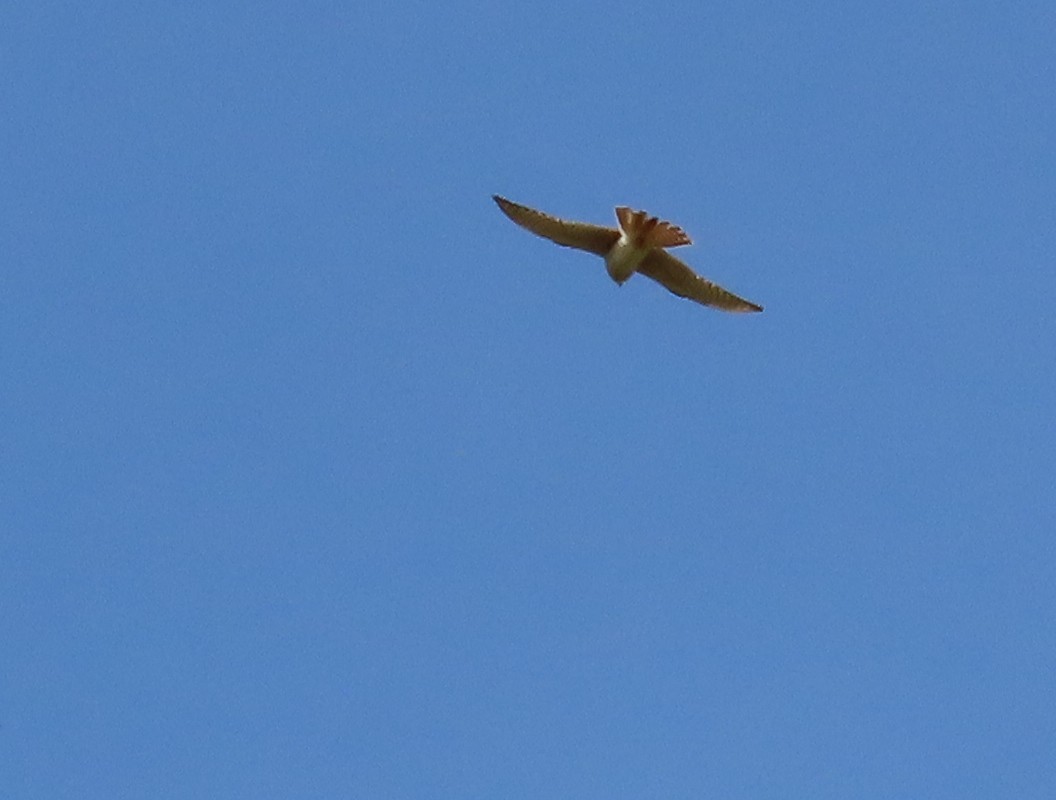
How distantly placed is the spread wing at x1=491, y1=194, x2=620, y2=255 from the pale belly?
165 millimetres

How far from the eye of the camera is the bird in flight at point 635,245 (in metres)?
34.0

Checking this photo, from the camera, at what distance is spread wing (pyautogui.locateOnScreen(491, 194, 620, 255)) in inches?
1369

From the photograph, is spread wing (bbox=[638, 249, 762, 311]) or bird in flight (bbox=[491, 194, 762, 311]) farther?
spread wing (bbox=[638, 249, 762, 311])

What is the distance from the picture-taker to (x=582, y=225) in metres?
34.8

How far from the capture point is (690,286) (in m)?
35.4

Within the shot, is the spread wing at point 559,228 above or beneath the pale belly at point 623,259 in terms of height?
Result: above

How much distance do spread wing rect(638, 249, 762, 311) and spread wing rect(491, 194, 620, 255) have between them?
66 cm

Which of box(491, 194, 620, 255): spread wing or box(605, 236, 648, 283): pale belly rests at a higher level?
box(491, 194, 620, 255): spread wing

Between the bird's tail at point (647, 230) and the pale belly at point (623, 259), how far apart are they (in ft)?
0.54

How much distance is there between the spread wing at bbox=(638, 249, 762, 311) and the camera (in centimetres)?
3500

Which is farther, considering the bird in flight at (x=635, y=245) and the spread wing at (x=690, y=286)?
the spread wing at (x=690, y=286)

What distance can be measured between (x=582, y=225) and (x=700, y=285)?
6.76ft

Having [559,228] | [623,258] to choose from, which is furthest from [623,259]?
[559,228]

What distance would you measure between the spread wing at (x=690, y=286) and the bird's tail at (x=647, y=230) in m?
0.70
